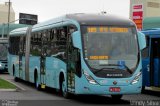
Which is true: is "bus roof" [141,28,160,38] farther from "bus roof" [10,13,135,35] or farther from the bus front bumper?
the bus front bumper

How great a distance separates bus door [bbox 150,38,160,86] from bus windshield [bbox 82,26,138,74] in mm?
3357

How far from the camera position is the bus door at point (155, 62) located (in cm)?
2203

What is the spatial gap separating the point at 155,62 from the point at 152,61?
23 cm

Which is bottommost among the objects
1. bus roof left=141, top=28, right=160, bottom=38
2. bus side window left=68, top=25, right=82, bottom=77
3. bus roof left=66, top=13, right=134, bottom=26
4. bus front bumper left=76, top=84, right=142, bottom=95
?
bus front bumper left=76, top=84, right=142, bottom=95

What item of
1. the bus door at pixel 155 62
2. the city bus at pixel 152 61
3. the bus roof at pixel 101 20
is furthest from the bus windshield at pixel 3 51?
the bus roof at pixel 101 20

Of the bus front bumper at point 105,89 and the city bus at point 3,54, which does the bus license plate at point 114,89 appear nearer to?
the bus front bumper at point 105,89

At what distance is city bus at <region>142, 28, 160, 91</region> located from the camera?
72.6 feet

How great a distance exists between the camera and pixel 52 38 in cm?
2231

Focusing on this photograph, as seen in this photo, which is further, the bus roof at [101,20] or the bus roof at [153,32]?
the bus roof at [153,32]

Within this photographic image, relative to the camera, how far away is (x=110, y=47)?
731 inches

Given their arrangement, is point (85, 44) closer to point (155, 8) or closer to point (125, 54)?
point (125, 54)

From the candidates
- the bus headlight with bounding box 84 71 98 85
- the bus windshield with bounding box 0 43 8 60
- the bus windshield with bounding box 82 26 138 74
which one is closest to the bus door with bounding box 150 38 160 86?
the bus windshield with bounding box 82 26 138 74

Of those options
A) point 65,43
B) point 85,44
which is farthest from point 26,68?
point 85,44

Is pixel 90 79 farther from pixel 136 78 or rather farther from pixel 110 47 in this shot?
pixel 136 78
